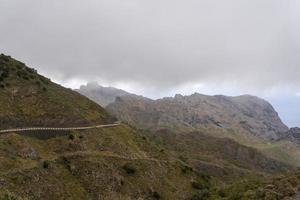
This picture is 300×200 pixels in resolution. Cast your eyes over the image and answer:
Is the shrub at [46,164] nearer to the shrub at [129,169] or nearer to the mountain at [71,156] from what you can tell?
the mountain at [71,156]

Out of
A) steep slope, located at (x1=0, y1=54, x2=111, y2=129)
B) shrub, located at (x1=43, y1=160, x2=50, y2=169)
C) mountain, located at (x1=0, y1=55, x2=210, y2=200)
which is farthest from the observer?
steep slope, located at (x1=0, y1=54, x2=111, y2=129)

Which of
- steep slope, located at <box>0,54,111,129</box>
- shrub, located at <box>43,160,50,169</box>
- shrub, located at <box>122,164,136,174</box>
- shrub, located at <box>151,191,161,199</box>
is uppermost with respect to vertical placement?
steep slope, located at <box>0,54,111,129</box>

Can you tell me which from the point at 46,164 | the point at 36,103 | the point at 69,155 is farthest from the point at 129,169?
the point at 36,103

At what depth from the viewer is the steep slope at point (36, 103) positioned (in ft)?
330

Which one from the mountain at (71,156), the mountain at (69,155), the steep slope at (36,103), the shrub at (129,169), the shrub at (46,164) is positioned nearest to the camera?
the mountain at (71,156)

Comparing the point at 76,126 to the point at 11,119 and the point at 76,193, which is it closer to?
the point at 11,119

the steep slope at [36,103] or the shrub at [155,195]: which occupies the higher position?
the steep slope at [36,103]

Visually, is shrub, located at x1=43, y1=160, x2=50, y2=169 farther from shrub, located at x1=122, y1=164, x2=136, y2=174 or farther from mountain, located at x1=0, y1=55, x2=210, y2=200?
shrub, located at x1=122, y1=164, x2=136, y2=174

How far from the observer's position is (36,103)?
354 feet

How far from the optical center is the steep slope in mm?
100500

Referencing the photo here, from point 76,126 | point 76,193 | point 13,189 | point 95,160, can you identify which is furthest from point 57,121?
point 13,189

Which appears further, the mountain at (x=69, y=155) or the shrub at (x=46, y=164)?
the shrub at (x=46, y=164)

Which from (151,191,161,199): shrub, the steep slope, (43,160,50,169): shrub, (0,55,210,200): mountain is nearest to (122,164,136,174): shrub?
(0,55,210,200): mountain

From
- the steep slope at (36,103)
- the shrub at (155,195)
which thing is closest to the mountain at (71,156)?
the steep slope at (36,103)
